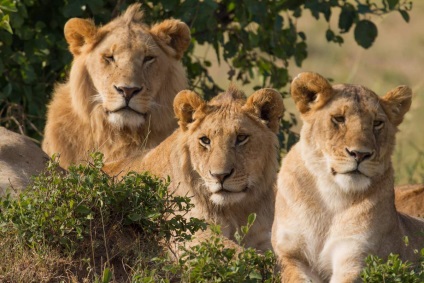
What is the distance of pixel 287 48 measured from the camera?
8.98 meters

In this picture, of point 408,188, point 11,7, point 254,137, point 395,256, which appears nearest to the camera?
point 395,256

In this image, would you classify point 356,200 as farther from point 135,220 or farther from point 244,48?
point 244,48

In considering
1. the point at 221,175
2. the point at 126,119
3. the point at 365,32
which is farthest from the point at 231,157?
the point at 365,32

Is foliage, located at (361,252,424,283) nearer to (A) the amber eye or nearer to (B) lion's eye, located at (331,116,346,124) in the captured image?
(B) lion's eye, located at (331,116,346,124)

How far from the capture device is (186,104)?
20.6 ft

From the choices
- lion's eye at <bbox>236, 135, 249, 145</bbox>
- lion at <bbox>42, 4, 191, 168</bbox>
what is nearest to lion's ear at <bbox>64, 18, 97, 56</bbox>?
lion at <bbox>42, 4, 191, 168</bbox>

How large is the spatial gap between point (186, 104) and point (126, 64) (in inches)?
54.5

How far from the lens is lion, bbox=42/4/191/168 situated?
7586 mm

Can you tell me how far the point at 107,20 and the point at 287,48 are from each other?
4.67 feet

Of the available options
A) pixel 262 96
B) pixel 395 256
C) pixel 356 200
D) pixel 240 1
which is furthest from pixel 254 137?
pixel 240 1

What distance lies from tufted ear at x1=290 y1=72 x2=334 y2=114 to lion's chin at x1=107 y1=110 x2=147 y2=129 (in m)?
2.15

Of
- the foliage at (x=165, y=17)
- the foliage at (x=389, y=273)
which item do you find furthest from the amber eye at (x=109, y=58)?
the foliage at (x=389, y=273)

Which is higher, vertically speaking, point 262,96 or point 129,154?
point 262,96

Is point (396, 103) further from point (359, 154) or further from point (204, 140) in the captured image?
point (204, 140)
